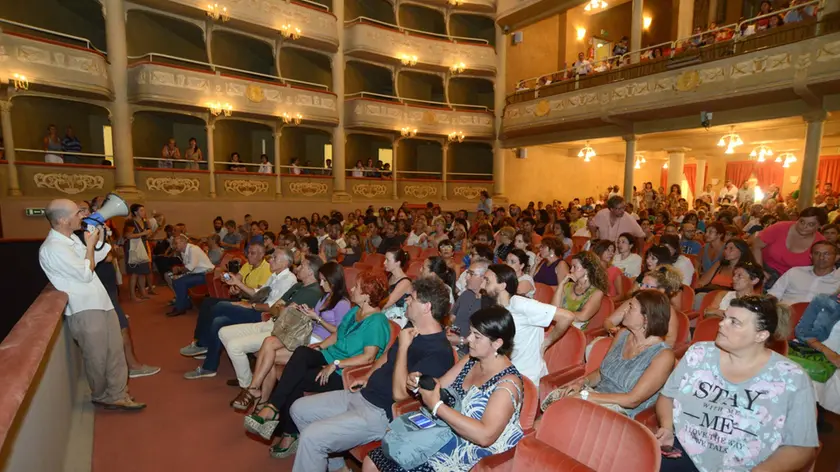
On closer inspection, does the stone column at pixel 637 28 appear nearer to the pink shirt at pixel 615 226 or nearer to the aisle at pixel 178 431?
the pink shirt at pixel 615 226

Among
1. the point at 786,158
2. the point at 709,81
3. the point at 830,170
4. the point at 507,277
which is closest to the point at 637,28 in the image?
the point at 709,81

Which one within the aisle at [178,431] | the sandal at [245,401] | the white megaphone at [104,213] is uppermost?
the white megaphone at [104,213]

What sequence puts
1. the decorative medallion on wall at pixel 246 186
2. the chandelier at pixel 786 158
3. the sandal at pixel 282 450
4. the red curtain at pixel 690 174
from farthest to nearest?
the red curtain at pixel 690 174 → the chandelier at pixel 786 158 → the decorative medallion on wall at pixel 246 186 → the sandal at pixel 282 450

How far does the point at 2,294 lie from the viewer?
387 cm

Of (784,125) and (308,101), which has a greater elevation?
(308,101)

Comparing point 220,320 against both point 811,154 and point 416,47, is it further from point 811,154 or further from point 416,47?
point 416,47

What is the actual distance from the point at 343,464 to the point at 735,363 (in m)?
2.30

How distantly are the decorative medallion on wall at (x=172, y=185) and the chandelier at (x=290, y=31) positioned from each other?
5.00 metres

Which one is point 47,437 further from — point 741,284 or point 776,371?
point 741,284

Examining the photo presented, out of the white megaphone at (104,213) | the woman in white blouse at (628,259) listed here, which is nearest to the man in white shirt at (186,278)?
the white megaphone at (104,213)

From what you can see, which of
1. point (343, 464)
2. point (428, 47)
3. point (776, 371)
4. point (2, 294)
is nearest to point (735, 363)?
point (776, 371)

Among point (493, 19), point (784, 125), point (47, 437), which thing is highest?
point (493, 19)

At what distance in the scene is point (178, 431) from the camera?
3262 millimetres

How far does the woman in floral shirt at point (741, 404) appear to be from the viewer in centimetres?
175
